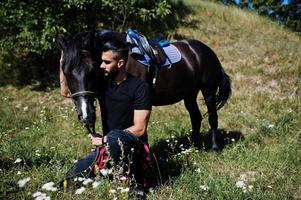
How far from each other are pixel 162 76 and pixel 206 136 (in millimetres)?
2088

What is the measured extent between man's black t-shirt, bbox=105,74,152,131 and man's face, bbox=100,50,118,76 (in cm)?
24

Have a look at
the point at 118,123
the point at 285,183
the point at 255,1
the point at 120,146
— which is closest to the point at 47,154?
the point at 118,123

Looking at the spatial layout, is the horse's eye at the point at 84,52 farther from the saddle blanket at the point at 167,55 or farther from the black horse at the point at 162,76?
the saddle blanket at the point at 167,55

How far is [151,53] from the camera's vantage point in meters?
6.15

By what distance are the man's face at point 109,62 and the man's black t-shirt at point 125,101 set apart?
24 cm

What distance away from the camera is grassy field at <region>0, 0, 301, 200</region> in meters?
4.79

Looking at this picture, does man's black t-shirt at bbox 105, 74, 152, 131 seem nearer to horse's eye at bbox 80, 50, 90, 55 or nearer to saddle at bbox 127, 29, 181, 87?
horse's eye at bbox 80, 50, 90, 55

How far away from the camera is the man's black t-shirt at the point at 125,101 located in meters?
4.63

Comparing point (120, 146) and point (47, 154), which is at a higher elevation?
point (120, 146)

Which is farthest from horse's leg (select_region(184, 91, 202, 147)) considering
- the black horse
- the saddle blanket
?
the saddle blanket

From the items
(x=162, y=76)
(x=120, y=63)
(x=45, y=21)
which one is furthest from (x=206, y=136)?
(x=45, y=21)

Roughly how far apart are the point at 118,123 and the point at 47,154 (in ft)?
6.04

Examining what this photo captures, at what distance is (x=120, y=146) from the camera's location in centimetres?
434

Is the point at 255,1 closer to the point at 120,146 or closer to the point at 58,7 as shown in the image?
the point at 58,7
